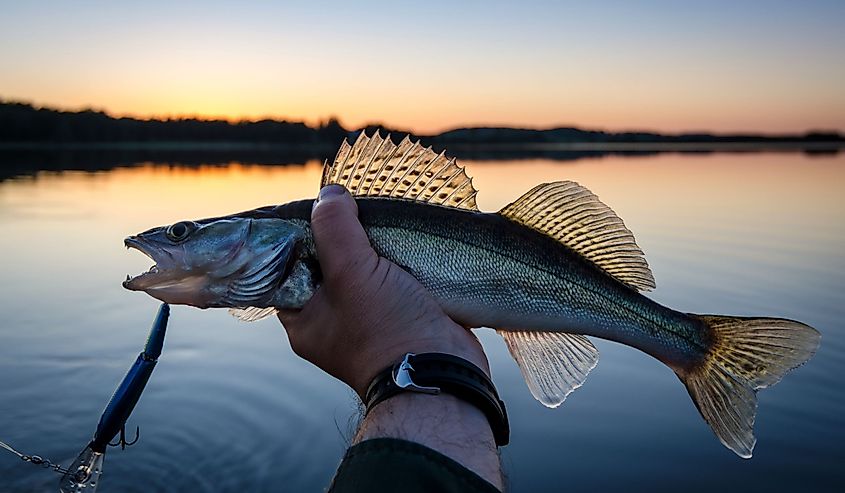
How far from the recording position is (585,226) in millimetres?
3584

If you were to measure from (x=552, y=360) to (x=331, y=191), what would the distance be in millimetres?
1449

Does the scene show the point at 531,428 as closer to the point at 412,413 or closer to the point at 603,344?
the point at 603,344

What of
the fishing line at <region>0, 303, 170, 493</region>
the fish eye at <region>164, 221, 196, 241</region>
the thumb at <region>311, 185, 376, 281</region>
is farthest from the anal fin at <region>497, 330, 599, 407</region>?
the fishing line at <region>0, 303, 170, 493</region>

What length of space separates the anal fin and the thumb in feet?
3.26

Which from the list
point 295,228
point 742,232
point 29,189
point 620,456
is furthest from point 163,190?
point 295,228

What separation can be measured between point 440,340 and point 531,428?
607cm

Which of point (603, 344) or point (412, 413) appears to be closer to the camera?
point (412, 413)

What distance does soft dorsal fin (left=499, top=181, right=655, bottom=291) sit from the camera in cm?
353

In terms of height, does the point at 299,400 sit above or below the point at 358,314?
below

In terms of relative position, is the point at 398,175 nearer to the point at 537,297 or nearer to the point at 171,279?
the point at 537,297

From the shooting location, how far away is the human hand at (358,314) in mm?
2811

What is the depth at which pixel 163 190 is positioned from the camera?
36.5 meters

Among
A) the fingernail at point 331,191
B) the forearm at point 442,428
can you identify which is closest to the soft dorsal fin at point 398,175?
the fingernail at point 331,191

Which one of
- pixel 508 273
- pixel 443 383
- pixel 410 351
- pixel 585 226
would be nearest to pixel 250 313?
pixel 410 351
